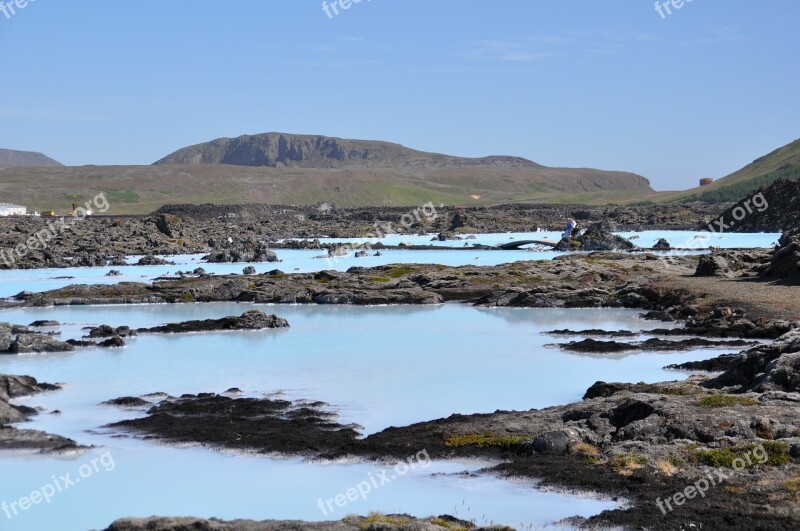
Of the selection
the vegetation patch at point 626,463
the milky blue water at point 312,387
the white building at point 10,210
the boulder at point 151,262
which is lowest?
the milky blue water at point 312,387

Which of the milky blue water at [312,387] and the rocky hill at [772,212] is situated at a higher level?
the rocky hill at [772,212]

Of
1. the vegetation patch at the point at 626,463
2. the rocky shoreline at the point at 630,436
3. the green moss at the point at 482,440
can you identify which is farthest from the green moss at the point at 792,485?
the green moss at the point at 482,440

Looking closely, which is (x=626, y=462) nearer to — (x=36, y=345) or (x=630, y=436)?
(x=630, y=436)

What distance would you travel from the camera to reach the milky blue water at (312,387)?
43.3ft

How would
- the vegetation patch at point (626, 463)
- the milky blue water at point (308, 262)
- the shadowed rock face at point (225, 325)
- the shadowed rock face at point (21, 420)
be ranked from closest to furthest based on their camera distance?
1. the vegetation patch at point (626, 463)
2. the shadowed rock face at point (21, 420)
3. the shadowed rock face at point (225, 325)
4. the milky blue water at point (308, 262)

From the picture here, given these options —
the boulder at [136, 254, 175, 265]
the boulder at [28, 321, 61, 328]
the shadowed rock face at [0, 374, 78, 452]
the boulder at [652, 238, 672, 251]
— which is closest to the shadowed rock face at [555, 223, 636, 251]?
the boulder at [652, 238, 672, 251]

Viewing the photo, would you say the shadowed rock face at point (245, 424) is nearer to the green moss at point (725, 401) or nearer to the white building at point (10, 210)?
the green moss at point (725, 401)

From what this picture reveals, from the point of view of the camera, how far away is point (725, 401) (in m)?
16.5

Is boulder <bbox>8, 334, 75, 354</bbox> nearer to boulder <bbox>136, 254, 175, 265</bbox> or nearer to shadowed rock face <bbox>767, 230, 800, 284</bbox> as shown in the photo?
shadowed rock face <bbox>767, 230, 800, 284</bbox>

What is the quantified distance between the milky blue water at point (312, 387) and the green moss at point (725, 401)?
389 centimetres

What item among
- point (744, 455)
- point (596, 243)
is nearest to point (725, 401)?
point (744, 455)

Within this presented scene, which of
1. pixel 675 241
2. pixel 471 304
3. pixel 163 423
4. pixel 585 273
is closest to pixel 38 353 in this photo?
pixel 163 423

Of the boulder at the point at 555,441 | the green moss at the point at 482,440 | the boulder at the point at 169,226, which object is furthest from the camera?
the boulder at the point at 169,226

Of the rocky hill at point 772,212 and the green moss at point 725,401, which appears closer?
the green moss at point 725,401
